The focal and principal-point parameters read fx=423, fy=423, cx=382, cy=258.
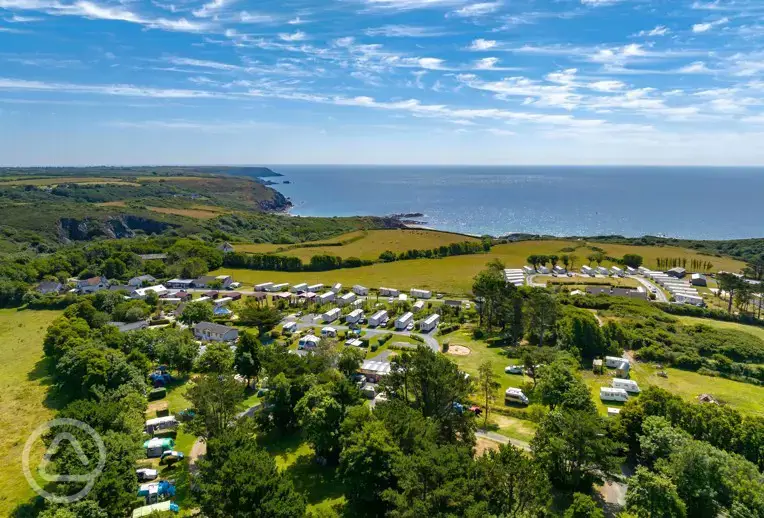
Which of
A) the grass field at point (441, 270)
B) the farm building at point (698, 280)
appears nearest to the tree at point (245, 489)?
the grass field at point (441, 270)

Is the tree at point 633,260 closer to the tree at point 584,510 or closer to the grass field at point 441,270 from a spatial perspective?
the grass field at point 441,270

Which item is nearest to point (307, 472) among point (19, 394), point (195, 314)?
point (19, 394)

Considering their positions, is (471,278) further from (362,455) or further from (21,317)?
(21,317)

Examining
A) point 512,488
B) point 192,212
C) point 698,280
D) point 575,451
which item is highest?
point 192,212

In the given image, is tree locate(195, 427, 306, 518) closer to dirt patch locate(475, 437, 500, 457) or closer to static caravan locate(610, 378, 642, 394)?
dirt patch locate(475, 437, 500, 457)

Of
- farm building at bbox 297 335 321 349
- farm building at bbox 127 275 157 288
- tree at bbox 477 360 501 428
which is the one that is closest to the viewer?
tree at bbox 477 360 501 428

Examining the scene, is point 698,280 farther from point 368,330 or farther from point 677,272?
point 368,330

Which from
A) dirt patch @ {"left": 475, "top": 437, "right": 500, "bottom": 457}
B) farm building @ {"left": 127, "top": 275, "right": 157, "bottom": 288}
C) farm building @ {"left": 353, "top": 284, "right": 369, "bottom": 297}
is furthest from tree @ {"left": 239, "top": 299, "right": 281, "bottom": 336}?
farm building @ {"left": 127, "top": 275, "right": 157, "bottom": 288}
